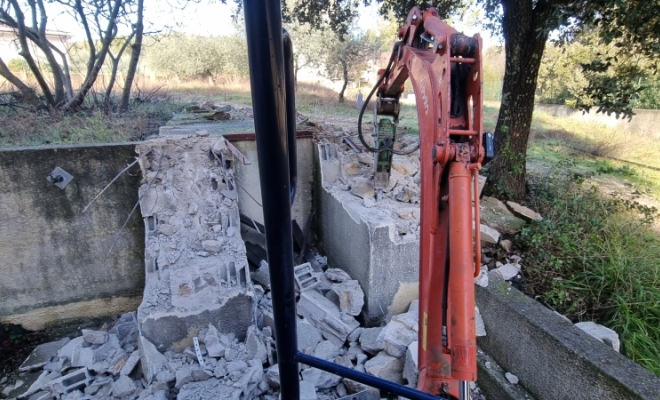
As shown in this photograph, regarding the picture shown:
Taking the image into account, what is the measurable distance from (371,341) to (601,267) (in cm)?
206

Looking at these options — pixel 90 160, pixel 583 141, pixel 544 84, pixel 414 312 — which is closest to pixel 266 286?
pixel 414 312

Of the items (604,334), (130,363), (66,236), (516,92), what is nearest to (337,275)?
(130,363)

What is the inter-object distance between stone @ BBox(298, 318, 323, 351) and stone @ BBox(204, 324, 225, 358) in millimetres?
633

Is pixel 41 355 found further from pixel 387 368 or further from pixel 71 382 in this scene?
pixel 387 368

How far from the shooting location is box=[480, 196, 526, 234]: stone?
4.26 metres

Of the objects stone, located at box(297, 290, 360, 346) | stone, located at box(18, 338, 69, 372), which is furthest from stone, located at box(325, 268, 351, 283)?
stone, located at box(18, 338, 69, 372)

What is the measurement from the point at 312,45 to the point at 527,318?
1484cm

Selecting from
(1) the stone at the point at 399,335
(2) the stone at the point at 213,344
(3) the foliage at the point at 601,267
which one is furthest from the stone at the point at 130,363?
(3) the foliage at the point at 601,267

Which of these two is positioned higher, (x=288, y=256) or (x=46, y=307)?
(x=288, y=256)

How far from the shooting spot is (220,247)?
3.50m

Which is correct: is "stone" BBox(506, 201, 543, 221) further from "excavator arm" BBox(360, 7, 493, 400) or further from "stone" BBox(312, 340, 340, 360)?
"excavator arm" BBox(360, 7, 493, 400)

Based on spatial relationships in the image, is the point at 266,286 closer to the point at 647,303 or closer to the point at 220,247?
the point at 220,247

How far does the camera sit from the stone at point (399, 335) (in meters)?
2.79

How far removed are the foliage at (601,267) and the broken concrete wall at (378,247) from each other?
1203 mm
